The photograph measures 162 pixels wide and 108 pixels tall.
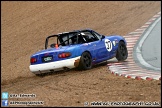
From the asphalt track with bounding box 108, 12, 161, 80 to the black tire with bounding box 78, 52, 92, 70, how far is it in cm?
64

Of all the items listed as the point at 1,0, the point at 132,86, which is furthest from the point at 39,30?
the point at 132,86

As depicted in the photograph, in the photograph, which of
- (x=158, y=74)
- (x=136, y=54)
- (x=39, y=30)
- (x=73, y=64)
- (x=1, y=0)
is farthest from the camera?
(x=1, y=0)

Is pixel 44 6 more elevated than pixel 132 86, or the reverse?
pixel 44 6

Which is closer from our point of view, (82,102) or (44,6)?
(82,102)

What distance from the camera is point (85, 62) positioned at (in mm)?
12516

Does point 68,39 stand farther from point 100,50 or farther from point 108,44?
point 108,44

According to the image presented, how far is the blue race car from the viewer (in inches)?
477

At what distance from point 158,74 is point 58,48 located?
3177mm

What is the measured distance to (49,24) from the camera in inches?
974

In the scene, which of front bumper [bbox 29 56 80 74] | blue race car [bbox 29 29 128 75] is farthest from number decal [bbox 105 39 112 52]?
front bumper [bbox 29 56 80 74]

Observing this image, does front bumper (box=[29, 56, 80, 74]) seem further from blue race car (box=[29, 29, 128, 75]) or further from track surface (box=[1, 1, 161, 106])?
track surface (box=[1, 1, 161, 106])

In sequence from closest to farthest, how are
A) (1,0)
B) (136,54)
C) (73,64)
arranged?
(73,64), (136,54), (1,0)

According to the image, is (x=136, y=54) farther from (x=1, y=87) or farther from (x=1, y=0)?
(x=1, y=0)

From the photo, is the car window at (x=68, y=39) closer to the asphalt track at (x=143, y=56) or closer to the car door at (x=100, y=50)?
the car door at (x=100, y=50)
